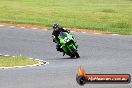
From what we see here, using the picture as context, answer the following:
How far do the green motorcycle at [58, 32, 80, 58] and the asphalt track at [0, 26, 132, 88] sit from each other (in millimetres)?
318

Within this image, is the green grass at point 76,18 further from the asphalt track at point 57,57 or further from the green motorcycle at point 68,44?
the green motorcycle at point 68,44

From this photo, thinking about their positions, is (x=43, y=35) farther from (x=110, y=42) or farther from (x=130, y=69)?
(x=130, y=69)

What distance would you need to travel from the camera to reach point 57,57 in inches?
864

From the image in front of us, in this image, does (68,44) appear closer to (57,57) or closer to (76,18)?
(57,57)

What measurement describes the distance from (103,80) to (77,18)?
112ft

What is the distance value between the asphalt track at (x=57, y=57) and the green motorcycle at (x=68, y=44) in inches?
12.5

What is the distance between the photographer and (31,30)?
103ft

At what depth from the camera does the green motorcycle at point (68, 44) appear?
20.5 metres

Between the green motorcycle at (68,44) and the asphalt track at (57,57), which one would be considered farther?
the green motorcycle at (68,44)

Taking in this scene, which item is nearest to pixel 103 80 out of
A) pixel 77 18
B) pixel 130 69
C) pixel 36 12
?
pixel 130 69

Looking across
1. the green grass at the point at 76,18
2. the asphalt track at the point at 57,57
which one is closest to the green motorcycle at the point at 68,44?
the asphalt track at the point at 57,57

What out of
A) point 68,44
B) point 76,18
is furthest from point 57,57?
point 76,18

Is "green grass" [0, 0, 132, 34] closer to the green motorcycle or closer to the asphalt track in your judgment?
the asphalt track

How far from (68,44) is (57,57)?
1585mm
